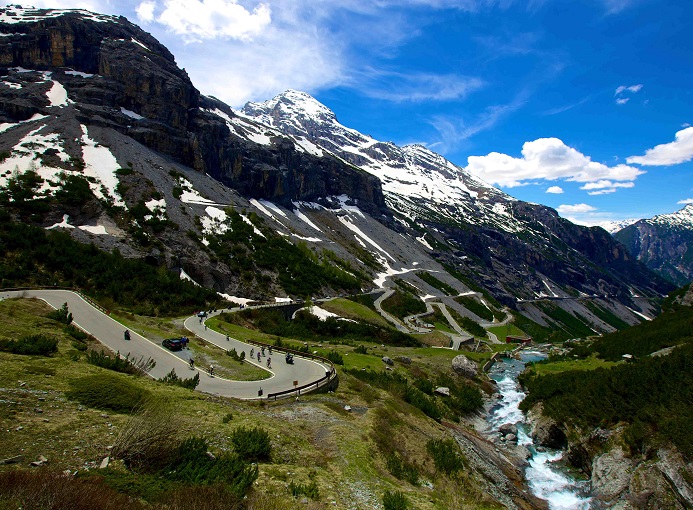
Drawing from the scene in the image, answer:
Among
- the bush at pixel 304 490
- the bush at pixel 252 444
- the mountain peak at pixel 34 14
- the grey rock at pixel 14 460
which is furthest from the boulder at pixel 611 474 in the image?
the mountain peak at pixel 34 14

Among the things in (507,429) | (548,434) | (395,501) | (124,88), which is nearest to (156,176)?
(124,88)

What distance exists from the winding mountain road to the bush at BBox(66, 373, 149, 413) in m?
6.15

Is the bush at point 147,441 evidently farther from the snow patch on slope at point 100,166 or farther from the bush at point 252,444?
the snow patch on slope at point 100,166

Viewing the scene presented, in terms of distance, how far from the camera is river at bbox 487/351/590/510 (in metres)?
18.8

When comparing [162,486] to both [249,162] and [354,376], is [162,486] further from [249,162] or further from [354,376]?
[249,162]

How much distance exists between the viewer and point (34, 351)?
16.4 m

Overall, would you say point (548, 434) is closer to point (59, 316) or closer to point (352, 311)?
point (59, 316)

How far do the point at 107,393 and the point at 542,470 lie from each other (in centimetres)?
2398

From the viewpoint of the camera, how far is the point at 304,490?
1121cm

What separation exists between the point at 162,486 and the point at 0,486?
3.55 m

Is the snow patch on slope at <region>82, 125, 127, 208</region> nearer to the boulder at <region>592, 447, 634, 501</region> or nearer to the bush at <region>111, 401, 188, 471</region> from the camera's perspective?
the bush at <region>111, 401, 188, 471</region>

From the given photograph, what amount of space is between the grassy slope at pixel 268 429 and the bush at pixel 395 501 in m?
0.41

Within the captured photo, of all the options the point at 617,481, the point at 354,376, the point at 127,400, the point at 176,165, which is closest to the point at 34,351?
the point at 127,400

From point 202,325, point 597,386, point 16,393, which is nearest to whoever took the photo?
point 16,393
